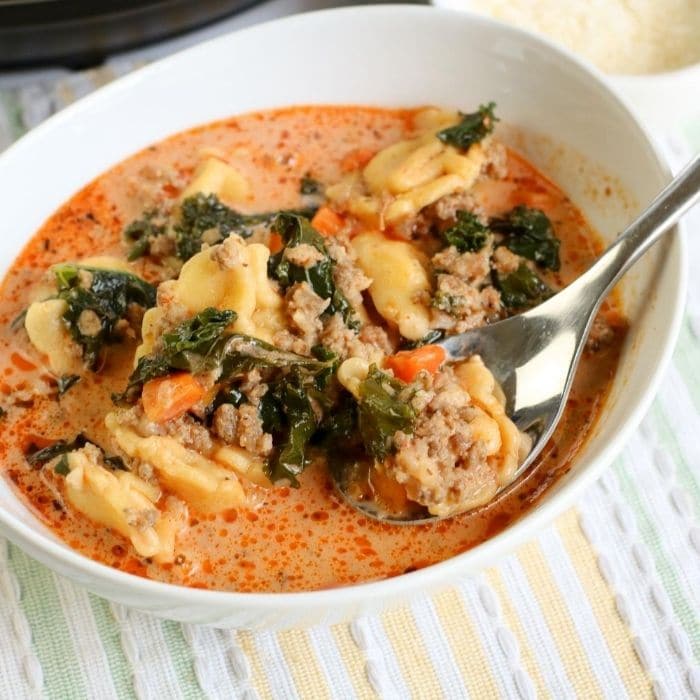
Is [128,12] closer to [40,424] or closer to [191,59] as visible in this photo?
[191,59]

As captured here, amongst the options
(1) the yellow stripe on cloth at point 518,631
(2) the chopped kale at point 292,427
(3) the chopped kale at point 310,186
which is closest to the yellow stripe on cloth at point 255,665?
(2) the chopped kale at point 292,427

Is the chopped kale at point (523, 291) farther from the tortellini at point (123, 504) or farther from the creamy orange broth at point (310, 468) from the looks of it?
the tortellini at point (123, 504)

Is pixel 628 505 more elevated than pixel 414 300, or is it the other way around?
pixel 414 300

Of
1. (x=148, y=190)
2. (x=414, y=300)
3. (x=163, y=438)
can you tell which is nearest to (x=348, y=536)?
(x=163, y=438)

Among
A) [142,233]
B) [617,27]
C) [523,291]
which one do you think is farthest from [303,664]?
[617,27]

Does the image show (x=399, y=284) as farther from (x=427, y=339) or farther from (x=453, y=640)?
(x=453, y=640)
